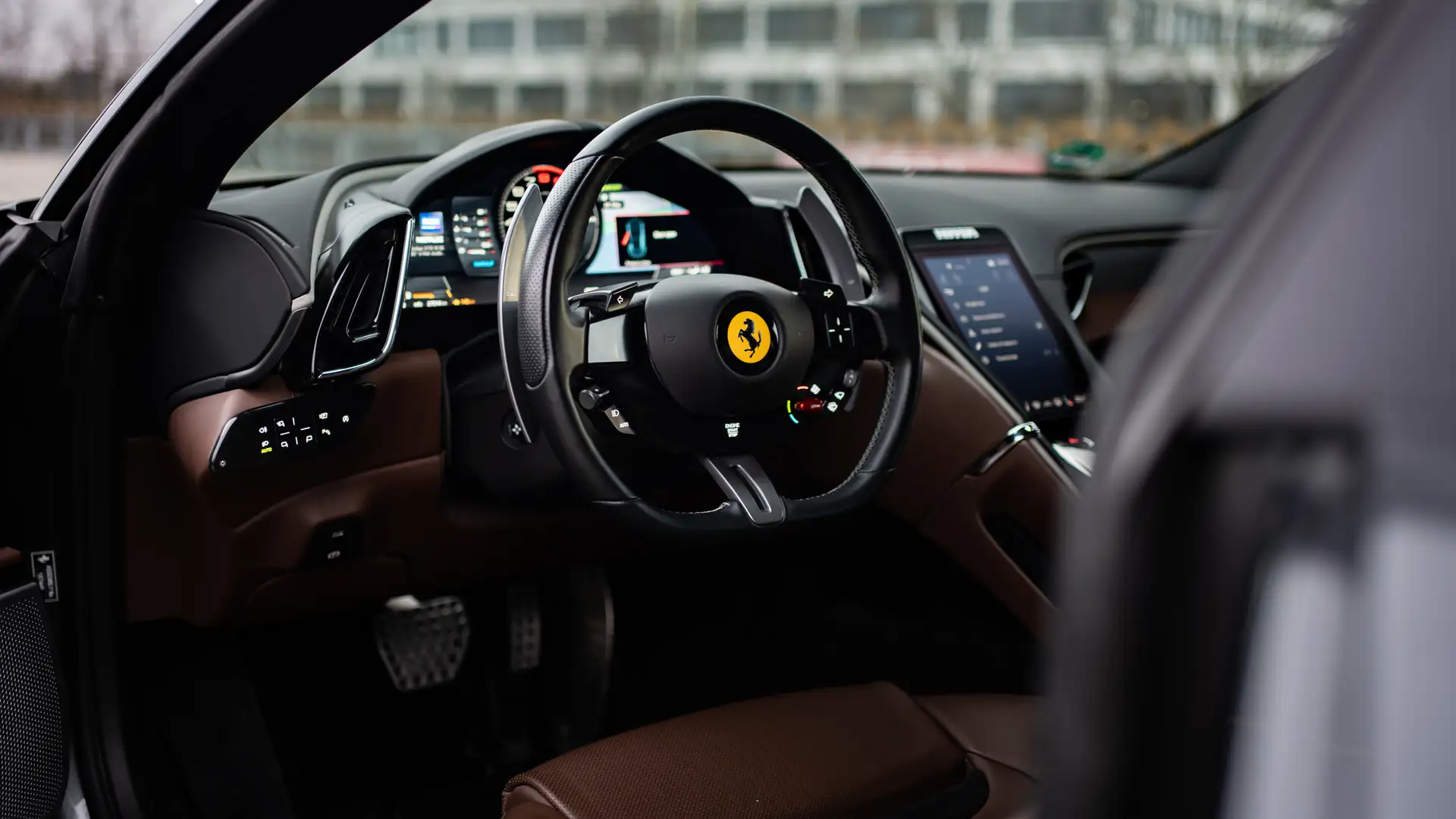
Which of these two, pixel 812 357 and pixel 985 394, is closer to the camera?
pixel 812 357

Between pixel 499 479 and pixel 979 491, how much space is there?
90 centimetres

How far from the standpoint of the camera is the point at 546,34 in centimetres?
741

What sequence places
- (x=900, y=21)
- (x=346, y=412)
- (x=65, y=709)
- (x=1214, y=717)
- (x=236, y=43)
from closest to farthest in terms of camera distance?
(x=1214, y=717)
(x=236, y=43)
(x=65, y=709)
(x=346, y=412)
(x=900, y=21)

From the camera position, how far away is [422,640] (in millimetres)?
2359

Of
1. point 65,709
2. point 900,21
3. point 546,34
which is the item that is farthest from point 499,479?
point 546,34

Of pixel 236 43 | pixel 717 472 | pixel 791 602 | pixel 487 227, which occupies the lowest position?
pixel 791 602

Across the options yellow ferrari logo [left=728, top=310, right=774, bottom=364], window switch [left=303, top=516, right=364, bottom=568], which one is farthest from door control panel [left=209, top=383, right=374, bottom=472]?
yellow ferrari logo [left=728, top=310, right=774, bottom=364]

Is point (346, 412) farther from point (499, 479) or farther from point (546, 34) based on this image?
point (546, 34)

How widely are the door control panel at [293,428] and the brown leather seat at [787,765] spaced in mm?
580

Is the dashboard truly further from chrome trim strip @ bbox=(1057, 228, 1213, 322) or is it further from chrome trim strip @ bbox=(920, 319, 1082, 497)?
chrome trim strip @ bbox=(1057, 228, 1213, 322)

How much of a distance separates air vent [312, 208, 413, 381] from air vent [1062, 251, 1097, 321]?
1848 mm

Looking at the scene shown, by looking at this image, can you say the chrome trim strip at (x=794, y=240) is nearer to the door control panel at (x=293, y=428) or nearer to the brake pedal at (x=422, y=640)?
the door control panel at (x=293, y=428)

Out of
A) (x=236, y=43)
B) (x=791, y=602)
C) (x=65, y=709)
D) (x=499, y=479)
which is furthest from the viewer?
(x=791, y=602)

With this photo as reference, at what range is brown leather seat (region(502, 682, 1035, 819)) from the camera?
4.58 feet
